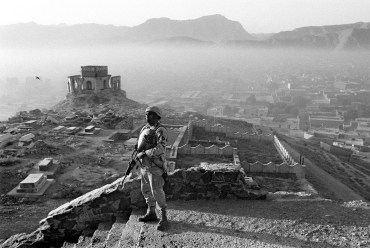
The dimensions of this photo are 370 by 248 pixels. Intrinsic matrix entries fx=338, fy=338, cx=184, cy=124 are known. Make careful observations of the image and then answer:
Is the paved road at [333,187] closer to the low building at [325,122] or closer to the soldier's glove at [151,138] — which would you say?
the soldier's glove at [151,138]

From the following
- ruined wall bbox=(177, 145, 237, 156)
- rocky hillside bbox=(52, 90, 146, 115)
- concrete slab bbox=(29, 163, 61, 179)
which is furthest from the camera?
rocky hillside bbox=(52, 90, 146, 115)

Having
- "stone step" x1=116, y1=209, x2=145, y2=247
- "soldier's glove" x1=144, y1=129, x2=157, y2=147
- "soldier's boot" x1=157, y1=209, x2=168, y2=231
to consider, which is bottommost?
"stone step" x1=116, y1=209, x2=145, y2=247

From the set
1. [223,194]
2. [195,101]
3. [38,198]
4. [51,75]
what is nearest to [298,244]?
[223,194]

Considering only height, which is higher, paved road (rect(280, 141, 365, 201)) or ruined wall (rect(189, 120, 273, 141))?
ruined wall (rect(189, 120, 273, 141))

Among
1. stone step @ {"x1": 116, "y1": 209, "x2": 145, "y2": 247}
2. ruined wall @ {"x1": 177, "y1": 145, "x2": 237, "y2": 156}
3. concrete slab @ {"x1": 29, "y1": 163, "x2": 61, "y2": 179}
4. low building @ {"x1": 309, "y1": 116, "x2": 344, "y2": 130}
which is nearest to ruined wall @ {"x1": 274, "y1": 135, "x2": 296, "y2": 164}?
ruined wall @ {"x1": 177, "y1": 145, "x2": 237, "y2": 156}

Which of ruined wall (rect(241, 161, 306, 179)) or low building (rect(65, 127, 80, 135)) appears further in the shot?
low building (rect(65, 127, 80, 135))

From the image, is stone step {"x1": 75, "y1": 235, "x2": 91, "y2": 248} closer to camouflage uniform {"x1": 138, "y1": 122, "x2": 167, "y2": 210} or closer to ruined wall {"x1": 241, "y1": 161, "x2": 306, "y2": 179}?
camouflage uniform {"x1": 138, "y1": 122, "x2": 167, "y2": 210}

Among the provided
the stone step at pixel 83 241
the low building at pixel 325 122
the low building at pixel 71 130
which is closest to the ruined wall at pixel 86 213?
the stone step at pixel 83 241

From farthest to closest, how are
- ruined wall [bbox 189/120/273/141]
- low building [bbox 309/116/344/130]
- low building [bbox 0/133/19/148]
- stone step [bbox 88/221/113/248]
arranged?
low building [bbox 309/116/344/130] < ruined wall [bbox 189/120/273/141] < low building [bbox 0/133/19/148] < stone step [bbox 88/221/113/248]
